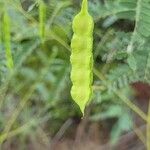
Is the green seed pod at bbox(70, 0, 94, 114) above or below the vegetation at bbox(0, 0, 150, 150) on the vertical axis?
above

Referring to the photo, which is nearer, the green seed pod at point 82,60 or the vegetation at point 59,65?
the green seed pod at point 82,60

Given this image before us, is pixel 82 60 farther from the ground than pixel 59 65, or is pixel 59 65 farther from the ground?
pixel 82 60

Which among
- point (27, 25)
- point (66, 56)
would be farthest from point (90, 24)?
point (66, 56)

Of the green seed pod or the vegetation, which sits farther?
the vegetation

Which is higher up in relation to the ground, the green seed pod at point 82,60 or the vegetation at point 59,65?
the green seed pod at point 82,60

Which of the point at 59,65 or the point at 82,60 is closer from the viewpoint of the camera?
the point at 82,60
